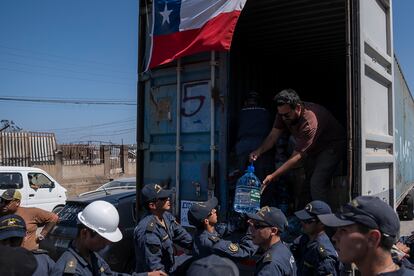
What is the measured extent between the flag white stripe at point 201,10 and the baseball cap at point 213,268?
2.65 m

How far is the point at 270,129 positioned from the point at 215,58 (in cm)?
108

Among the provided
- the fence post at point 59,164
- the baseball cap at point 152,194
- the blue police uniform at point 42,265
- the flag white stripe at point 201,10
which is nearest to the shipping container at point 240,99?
the flag white stripe at point 201,10

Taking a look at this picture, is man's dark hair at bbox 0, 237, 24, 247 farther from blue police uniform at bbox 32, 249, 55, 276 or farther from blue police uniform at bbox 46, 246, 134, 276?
blue police uniform at bbox 46, 246, 134, 276

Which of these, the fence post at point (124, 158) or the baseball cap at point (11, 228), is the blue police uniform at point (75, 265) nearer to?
the baseball cap at point (11, 228)

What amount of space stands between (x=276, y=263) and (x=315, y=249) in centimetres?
55

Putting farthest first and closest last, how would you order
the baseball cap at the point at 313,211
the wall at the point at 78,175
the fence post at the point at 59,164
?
1. the fence post at the point at 59,164
2. the wall at the point at 78,175
3. the baseball cap at the point at 313,211

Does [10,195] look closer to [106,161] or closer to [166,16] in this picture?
[166,16]

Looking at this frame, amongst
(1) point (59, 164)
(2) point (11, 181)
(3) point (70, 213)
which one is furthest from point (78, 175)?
(3) point (70, 213)

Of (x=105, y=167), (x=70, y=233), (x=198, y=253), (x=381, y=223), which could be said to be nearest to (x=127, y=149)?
(x=105, y=167)

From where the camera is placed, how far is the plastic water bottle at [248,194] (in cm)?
411

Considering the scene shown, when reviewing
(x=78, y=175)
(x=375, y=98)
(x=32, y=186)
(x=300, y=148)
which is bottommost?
(x=78, y=175)

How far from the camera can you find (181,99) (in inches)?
183

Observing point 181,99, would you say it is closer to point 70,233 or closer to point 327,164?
point 327,164

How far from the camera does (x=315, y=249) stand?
309 centimetres
